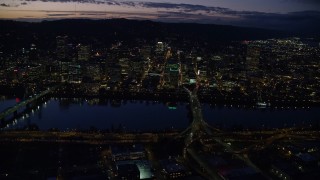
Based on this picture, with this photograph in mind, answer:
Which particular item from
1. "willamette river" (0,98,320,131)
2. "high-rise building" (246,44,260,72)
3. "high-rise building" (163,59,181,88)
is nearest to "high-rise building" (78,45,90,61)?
"high-rise building" (163,59,181,88)

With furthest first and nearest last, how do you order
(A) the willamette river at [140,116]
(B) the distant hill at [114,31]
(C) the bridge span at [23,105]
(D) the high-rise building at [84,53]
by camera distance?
1. (B) the distant hill at [114,31]
2. (D) the high-rise building at [84,53]
3. (C) the bridge span at [23,105]
4. (A) the willamette river at [140,116]

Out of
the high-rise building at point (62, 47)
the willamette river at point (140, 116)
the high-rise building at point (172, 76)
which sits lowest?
the willamette river at point (140, 116)

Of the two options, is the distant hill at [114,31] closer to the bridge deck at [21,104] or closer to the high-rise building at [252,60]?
the high-rise building at [252,60]

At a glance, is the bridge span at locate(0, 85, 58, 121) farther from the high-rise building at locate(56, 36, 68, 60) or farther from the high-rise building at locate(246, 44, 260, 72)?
the high-rise building at locate(246, 44, 260, 72)

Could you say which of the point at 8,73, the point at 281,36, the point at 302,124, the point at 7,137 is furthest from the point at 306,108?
the point at 281,36

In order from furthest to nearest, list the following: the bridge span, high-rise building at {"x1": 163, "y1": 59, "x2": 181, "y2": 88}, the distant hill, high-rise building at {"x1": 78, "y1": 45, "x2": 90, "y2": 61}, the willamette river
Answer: the distant hill
high-rise building at {"x1": 78, "y1": 45, "x2": 90, "y2": 61}
high-rise building at {"x1": 163, "y1": 59, "x2": 181, "y2": 88}
the bridge span
the willamette river

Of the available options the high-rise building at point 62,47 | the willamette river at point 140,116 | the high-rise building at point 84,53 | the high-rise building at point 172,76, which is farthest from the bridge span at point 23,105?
the high-rise building at point 62,47

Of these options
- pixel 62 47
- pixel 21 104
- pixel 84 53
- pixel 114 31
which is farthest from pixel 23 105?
pixel 114 31

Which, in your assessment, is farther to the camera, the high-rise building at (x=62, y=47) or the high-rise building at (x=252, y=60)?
the high-rise building at (x=62, y=47)
